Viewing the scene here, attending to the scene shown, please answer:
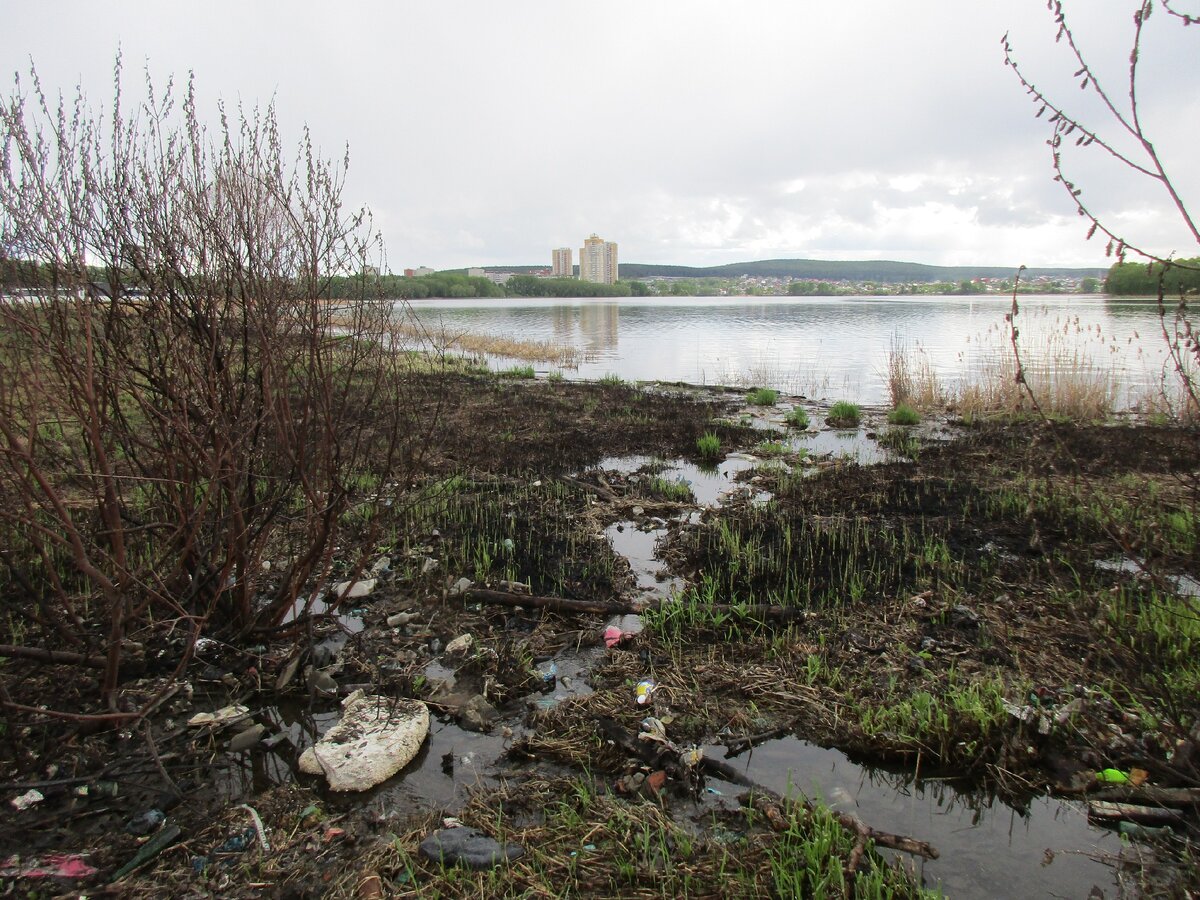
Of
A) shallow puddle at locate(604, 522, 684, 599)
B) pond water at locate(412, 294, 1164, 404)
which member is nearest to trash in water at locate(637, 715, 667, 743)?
shallow puddle at locate(604, 522, 684, 599)

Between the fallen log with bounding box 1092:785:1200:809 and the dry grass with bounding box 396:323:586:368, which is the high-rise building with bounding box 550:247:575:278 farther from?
the fallen log with bounding box 1092:785:1200:809

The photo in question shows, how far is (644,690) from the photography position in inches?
144

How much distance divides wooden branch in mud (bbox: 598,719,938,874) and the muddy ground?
22 mm

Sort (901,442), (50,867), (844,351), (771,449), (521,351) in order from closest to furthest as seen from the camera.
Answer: (50,867), (771,449), (901,442), (844,351), (521,351)

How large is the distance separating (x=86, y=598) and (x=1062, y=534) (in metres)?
7.37

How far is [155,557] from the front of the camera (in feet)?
Answer: 14.5

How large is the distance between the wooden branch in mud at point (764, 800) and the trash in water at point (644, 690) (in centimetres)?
25

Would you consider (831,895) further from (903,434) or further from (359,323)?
(903,434)

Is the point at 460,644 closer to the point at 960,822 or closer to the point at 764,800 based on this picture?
the point at 764,800

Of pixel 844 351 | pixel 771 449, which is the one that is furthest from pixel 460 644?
pixel 844 351

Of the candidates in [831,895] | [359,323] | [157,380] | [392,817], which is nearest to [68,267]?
[157,380]

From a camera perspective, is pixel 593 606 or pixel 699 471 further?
pixel 699 471

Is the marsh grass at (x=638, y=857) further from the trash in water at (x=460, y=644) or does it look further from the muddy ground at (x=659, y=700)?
the trash in water at (x=460, y=644)

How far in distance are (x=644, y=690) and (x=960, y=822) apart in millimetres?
1553
